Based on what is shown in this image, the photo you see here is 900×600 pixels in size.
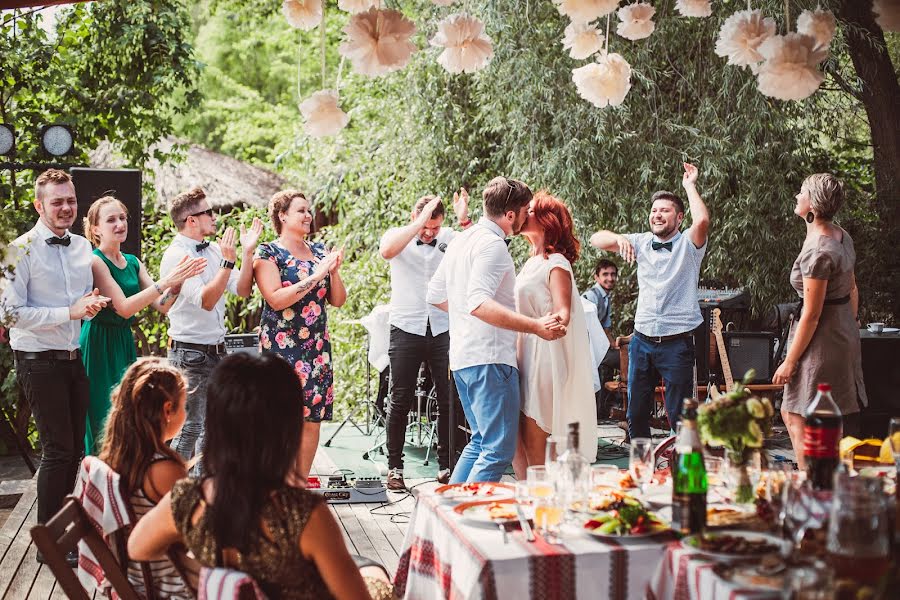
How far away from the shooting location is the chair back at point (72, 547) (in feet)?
6.66

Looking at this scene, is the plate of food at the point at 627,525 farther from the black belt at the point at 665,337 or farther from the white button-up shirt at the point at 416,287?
the white button-up shirt at the point at 416,287

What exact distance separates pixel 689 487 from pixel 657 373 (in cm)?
324

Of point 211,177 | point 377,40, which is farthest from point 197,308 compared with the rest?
point 211,177

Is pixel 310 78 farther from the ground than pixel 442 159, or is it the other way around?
pixel 310 78

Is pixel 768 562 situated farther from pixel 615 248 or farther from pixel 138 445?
pixel 615 248

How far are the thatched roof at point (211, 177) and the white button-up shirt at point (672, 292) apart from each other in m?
6.84

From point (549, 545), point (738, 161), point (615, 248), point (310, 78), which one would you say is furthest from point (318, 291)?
point (310, 78)

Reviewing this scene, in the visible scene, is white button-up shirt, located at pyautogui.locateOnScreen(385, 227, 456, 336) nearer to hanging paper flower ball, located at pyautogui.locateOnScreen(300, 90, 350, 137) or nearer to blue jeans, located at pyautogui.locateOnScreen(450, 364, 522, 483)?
blue jeans, located at pyautogui.locateOnScreen(450, 364, 522, 483)

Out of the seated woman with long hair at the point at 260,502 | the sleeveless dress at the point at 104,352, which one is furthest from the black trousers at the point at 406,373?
the seated woman with long hair at the point at 260,502

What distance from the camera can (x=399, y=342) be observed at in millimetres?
5488

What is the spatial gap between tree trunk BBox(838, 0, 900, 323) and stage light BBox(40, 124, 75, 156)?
6.93m

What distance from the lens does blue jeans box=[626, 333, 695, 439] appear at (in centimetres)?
509

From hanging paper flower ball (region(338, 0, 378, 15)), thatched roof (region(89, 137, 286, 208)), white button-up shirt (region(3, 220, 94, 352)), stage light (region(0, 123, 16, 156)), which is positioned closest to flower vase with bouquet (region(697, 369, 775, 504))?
hanging paper flower ball (region(338, 0, 378, 15))

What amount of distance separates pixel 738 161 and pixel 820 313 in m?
4.13
